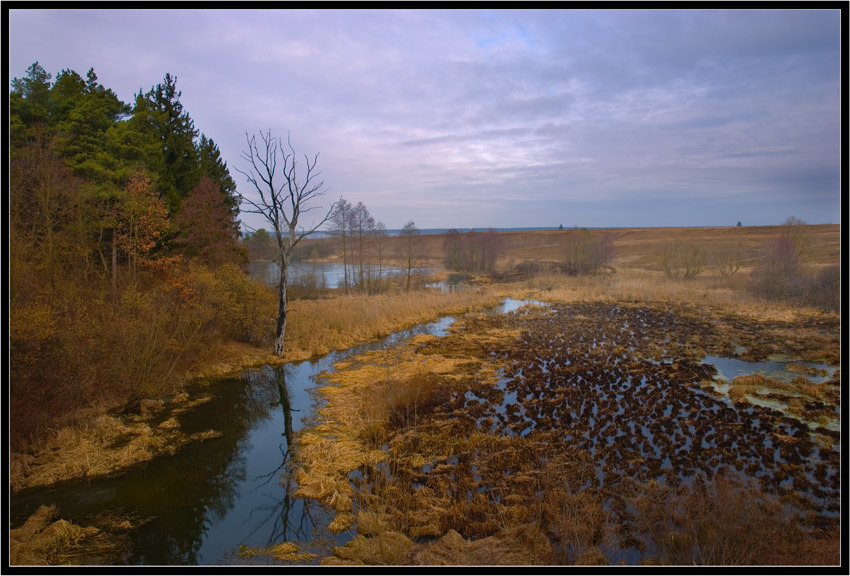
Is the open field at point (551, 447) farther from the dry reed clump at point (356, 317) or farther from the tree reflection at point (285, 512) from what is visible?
the tree reflection at point (285, 512)

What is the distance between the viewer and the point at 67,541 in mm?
6254

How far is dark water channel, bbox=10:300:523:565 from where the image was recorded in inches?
254

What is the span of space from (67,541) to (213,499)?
6.39 ft

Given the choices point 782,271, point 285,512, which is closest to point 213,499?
point 285,512

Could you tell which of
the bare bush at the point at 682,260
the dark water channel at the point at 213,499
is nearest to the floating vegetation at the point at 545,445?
the dark water channel at the point at 213,499

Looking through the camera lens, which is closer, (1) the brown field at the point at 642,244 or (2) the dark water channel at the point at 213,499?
(2) the dark water channel at the point at 213,499

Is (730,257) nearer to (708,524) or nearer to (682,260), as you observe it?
(682,260)

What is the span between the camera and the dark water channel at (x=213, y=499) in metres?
6.46

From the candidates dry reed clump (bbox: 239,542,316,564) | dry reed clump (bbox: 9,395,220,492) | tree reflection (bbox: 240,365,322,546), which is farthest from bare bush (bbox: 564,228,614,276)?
dry reed clump (bbox: 239,542,316,564)

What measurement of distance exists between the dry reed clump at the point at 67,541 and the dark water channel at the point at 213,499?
0.21 metres

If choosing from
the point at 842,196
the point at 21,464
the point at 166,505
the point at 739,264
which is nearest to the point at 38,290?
the point at 21,464

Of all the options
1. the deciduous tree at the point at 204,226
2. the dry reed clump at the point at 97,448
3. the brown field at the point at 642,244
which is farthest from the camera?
the brown field at the point at 642,244

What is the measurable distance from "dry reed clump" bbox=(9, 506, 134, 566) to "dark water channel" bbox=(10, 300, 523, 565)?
207 mm

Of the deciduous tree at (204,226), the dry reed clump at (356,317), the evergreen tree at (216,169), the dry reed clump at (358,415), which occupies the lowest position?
the dry reed clump at (358,415)
